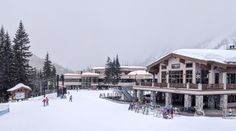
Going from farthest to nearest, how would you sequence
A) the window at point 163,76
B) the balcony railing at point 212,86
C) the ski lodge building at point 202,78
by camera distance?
the window at point 163,76, the ski lodge building at point 202,78, the balcony railing at point 212,86

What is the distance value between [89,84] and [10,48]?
32.5 meters

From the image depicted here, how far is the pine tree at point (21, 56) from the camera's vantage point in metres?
49.5

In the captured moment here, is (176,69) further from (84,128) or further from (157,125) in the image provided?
(84,128)

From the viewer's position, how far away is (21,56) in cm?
5181

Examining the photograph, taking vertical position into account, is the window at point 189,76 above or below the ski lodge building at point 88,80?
above

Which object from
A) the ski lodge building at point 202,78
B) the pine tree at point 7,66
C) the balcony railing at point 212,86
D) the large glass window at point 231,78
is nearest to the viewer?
the balcony railing at point 212,86

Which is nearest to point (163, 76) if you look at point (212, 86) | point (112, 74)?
point (212, 86)

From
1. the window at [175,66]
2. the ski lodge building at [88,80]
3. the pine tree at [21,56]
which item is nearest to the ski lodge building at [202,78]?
the window at [175,66]

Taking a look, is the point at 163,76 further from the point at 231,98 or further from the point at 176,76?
the point at 231,98

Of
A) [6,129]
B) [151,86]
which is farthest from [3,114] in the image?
[151,86]

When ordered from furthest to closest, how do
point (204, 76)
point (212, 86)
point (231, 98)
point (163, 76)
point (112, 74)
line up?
point (112, 74) < point (163, 76) < point (231, 98) < point (204, 76) < point (212, 86)

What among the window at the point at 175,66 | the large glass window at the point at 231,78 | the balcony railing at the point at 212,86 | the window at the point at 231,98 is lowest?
the window at the point at 231,98

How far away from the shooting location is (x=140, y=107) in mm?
29297

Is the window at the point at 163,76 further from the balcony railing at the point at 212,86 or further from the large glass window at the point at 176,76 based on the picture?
the balcony railing at the point at 212,86
